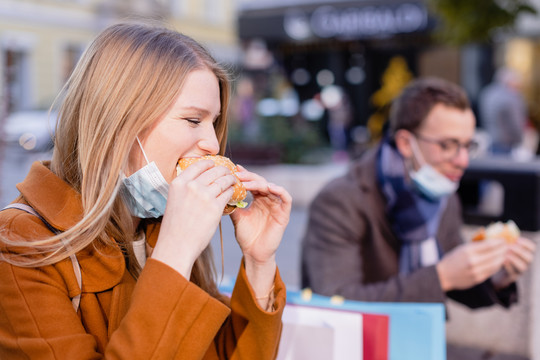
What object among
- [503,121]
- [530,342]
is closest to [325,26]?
[503,121]

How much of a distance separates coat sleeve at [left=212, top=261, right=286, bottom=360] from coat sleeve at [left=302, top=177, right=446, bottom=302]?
0.94 metres

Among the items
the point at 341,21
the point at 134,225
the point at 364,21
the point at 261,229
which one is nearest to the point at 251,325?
the point at 261,229

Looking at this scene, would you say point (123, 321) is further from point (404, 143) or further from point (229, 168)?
point (404, 143)

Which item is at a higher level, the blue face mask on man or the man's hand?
the blue face mask on man

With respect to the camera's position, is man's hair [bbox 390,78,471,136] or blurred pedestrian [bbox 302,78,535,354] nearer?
blurred pedestrian [bbox 302,78,535,354]

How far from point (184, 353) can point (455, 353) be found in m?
2.25

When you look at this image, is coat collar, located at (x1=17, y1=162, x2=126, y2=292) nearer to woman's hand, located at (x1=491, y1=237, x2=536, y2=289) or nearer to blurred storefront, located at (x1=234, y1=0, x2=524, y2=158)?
woman's hand, located at (x1=491, y1=237, x2=536, y2=289)

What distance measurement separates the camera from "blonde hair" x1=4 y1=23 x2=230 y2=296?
1520 mm

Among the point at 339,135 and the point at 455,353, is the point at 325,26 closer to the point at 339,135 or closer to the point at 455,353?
the point at 339,135

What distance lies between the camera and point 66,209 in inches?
60.3

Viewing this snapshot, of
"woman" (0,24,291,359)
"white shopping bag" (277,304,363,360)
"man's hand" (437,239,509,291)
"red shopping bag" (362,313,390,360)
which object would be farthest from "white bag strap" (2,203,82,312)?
"man's hand" (437,239,509,291)

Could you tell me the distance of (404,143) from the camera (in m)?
3.13

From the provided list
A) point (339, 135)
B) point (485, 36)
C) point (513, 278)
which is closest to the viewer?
point (513, 278)

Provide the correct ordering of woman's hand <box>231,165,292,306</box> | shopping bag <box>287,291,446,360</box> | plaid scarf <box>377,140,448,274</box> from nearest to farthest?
woman's hand <box>231,165,292,306</box> < shopping bag <box>287,291,446,360</box> < plaid scarf <box>377,140,448,274</box>
